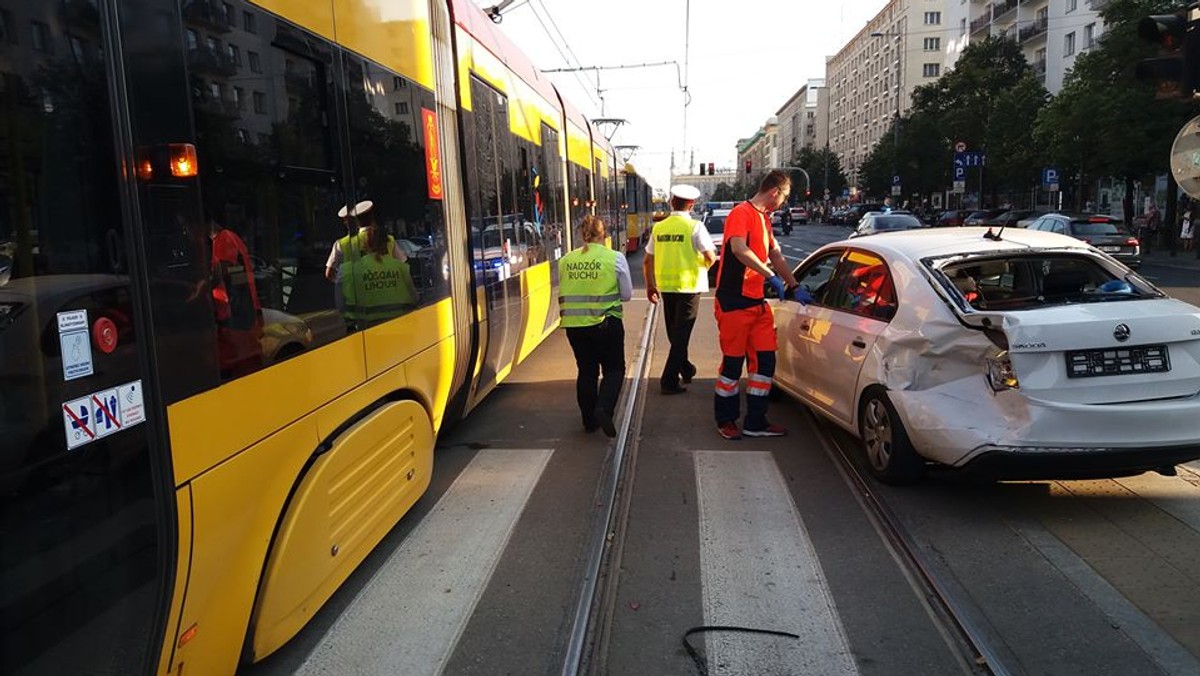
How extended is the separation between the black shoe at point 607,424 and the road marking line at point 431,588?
0.81 meters

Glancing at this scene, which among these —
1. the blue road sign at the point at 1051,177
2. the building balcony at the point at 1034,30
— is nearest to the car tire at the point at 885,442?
the blue road sign at the point at 1051,177

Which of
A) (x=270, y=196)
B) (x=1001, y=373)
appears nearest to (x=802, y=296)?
(x=1001, y=373)

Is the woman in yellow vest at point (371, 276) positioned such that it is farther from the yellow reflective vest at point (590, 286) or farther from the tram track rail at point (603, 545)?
the yellow reflective vest at point (590, 286)

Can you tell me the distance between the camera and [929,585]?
3.81m

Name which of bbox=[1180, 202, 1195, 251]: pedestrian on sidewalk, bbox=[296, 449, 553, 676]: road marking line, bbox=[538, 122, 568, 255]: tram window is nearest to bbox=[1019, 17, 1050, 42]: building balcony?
bbox=[1180, 202, 1195, 251]: pedestrian on sidewalk

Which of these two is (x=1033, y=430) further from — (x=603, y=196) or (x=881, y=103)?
(x=881, y=103)

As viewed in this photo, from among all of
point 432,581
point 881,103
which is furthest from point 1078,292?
point 881,103

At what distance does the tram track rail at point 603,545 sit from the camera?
3309mm

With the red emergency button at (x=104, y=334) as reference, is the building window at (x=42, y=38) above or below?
above

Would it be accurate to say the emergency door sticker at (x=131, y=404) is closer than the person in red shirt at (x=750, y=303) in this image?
Yes

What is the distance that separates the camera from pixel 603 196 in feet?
60.7

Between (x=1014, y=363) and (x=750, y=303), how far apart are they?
2.06 metres

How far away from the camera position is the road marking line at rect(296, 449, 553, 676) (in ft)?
10.8

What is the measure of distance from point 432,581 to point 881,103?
102 meters
